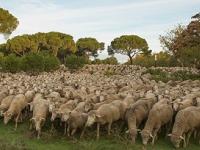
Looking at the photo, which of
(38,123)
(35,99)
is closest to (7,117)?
(35,99)

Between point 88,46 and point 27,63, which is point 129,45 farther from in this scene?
point 27,63

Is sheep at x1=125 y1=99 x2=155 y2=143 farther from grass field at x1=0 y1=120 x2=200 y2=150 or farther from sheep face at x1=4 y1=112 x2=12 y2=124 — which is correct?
sheep face at x1=4 y1=112 x2=12 y2=124

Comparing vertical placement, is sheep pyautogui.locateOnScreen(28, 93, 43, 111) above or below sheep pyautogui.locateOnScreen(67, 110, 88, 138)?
above

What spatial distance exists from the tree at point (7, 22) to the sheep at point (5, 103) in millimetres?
31024

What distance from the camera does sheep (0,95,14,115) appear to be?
65.2 feet

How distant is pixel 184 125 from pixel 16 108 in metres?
7.38

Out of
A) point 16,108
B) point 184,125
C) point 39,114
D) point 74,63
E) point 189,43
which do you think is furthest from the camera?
point 74,63

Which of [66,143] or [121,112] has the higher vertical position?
[121,112]

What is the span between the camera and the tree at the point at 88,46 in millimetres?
74312

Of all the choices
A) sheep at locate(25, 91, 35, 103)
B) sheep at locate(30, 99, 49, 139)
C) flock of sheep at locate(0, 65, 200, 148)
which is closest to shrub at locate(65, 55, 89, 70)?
sheep at locate(25, 91, 35, 103)

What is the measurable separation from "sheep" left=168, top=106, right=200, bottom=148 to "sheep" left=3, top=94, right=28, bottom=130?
6.75 metres

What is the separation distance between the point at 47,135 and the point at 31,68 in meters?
30.5

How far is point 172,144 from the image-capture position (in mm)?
15820

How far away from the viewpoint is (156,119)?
643 inches
